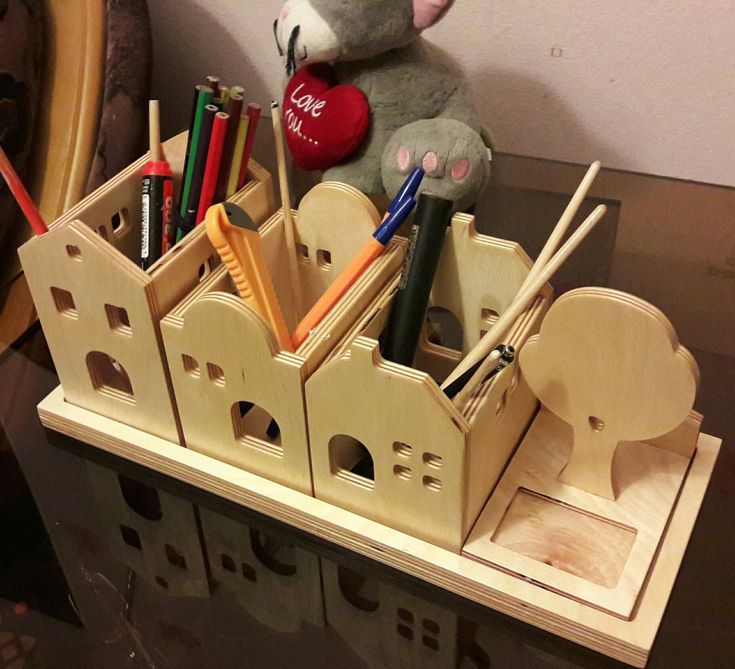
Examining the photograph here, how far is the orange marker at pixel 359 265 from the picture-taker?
Result: 48 centimetres

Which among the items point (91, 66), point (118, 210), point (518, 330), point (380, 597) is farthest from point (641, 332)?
point (91, 66)

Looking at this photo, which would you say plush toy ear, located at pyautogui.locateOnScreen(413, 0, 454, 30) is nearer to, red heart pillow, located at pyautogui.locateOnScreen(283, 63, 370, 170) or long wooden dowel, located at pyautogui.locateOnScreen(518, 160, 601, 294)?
red heart pillow, located at pyautogui.locateOnScreen(283, 63, 370, 170)

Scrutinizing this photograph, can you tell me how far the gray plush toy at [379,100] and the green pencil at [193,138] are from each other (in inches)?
4.5

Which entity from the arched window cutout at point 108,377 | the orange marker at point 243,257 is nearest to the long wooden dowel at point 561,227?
the orange marker at point 243,257

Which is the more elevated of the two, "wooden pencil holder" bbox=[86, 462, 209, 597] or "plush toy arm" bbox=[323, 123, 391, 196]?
"plush toy arm" bbox=[323, 123, 391, 196]

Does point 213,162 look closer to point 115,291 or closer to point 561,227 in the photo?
point 115,291

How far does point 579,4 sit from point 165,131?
1.29ft

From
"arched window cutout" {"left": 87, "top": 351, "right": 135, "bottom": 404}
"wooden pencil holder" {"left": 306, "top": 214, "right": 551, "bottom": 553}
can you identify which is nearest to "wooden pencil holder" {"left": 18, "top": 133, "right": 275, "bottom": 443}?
"arched window cutout" {"left": 87, "top": 351, "right": 135, "bottom": 404}

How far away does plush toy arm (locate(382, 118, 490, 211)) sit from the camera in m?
0.57

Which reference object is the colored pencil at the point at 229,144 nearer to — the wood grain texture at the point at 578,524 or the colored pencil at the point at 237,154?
the colored pencil at the point at 237,154

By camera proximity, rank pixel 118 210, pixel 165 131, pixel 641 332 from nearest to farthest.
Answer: pixel 641 332, pixel 118 210, pixel 165 131

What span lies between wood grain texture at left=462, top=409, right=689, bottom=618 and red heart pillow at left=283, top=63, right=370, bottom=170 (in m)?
0.24

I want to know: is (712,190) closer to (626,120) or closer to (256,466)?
(626,120)

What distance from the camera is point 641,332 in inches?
15.5
